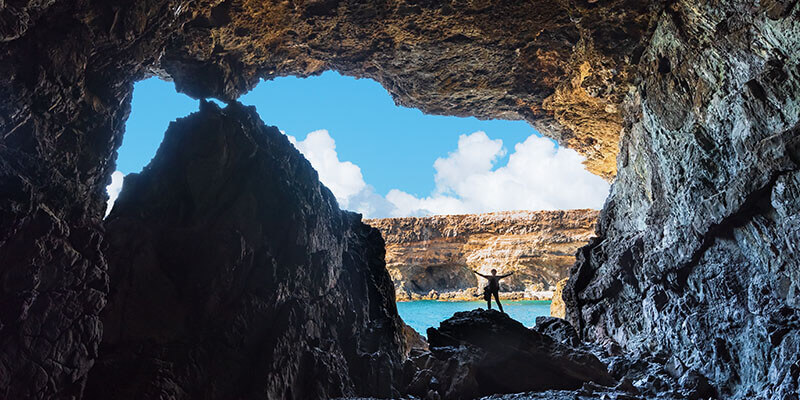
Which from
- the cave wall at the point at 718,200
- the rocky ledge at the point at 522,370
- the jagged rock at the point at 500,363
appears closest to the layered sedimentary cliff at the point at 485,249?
the cave wall at the point at 718,200

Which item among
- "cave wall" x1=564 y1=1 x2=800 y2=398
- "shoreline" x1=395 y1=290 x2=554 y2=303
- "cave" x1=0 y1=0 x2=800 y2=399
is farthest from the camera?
"shoreline" x1=395 y1=290 x2=554 y2=303

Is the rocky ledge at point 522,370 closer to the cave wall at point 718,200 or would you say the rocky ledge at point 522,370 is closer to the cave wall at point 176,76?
the cave wall at point 718,200

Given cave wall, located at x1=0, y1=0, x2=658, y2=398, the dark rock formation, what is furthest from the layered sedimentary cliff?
the dark rock formation

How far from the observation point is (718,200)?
825cm

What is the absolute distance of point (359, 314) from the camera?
1057 cm

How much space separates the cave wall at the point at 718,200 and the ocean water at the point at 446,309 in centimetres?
1896

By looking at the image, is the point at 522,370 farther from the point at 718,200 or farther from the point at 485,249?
the point at 485,249

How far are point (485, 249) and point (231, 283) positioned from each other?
1518 inches

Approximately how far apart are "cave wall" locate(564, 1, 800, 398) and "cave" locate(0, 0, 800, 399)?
0.14 feet

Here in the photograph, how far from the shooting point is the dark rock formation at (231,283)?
7504mm

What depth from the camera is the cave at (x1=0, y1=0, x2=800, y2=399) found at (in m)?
6.46

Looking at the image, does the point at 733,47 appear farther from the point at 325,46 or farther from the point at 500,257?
the point at 500,257

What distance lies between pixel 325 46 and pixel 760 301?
37.2 ft

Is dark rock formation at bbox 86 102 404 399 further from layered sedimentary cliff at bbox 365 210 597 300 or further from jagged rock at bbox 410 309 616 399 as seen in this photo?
layered sedimentary cliff at bbox 365 210 597 300
